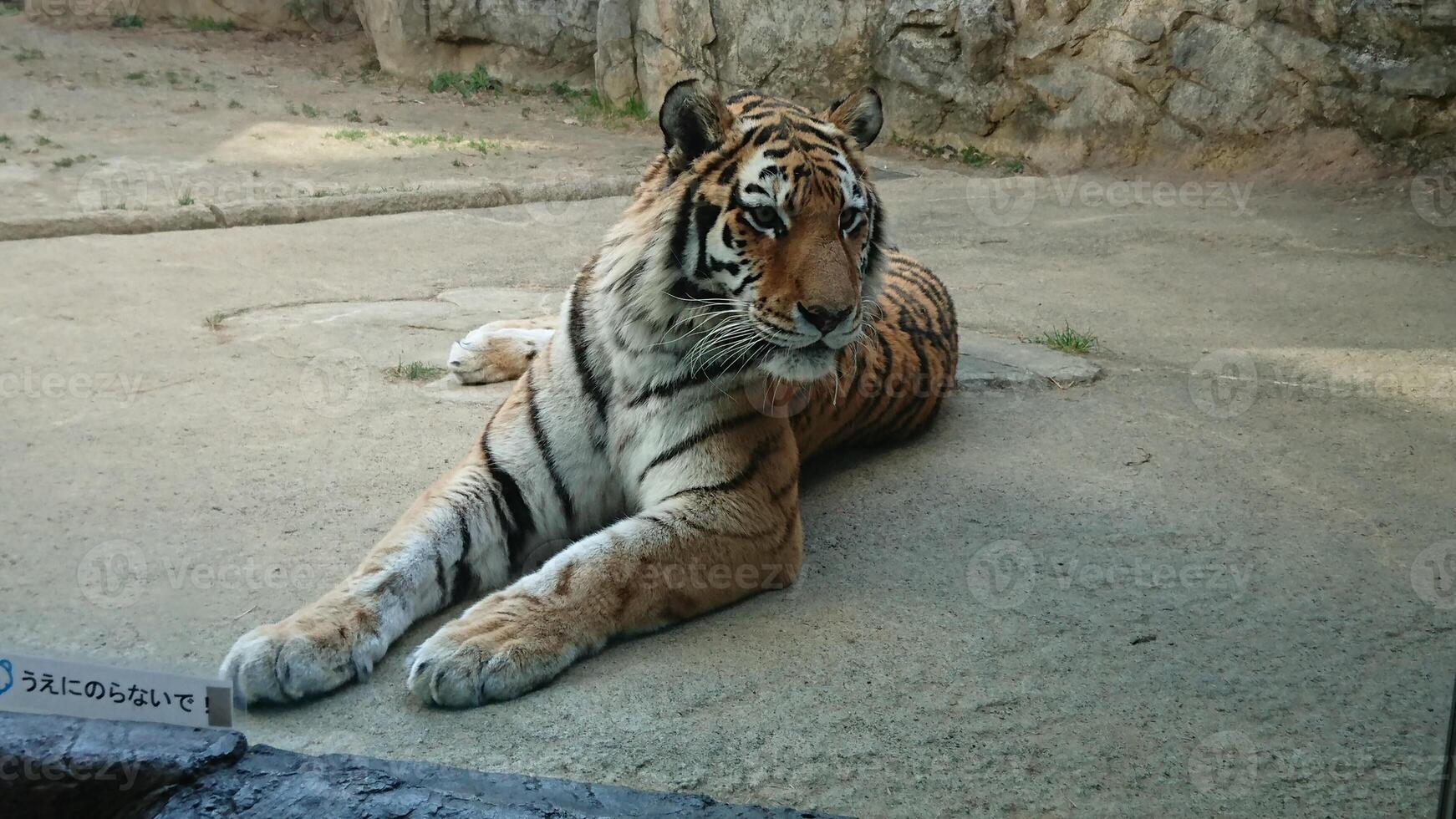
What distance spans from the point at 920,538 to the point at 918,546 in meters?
0.05

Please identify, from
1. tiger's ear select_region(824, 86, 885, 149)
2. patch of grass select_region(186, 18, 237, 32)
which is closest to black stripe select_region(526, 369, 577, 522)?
tiger's ear select_region(824, 86, 885, 149)

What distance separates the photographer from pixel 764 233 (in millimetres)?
2725

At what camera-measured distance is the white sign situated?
1.62 meters

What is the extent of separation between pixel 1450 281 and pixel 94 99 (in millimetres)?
8355

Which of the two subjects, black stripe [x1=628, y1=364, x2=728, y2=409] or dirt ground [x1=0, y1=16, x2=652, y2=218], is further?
dirt ground [x1=0, y1=16, x2=652, y2=218]

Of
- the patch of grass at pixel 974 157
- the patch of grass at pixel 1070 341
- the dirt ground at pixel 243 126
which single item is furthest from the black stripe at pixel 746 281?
the patch of grass at pixel 974 157

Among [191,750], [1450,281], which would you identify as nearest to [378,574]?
[191,750]

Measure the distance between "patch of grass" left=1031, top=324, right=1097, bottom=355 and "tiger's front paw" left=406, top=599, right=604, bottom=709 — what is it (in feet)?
9.11

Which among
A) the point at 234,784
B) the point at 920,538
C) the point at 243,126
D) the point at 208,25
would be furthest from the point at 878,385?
the point at 208,25

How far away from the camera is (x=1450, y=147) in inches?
278

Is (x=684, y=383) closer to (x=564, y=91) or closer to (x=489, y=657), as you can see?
(x=489, y=657)

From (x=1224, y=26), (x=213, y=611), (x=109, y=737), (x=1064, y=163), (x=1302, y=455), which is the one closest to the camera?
(x=109, y=737)

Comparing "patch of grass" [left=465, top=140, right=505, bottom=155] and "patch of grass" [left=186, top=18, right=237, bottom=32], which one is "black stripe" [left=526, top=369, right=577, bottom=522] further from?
"patch of grass" [left=186, top=18, right=237, bottom=32]

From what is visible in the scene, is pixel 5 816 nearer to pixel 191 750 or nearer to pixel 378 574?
pixel 191 750
